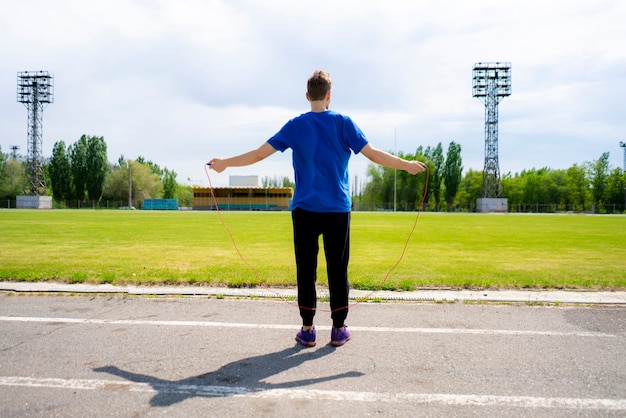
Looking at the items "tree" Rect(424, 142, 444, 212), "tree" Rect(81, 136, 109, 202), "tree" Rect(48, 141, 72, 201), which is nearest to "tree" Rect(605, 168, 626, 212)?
"tree" Rect(424, 142, 444, 212)

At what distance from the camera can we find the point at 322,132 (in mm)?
3811

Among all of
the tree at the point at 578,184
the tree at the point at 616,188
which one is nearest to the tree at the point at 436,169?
the tree at the point at 578,184

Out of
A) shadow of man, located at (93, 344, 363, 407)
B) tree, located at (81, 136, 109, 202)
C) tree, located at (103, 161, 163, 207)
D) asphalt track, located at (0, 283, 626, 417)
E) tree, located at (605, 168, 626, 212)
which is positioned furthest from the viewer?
tree, located at (103, 161, 163, 207)

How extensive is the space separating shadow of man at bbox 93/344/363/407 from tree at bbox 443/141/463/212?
94521 mm

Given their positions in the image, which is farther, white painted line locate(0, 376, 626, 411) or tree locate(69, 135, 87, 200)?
tree locate(69, 135, 87, 200)

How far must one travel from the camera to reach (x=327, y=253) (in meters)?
3.95

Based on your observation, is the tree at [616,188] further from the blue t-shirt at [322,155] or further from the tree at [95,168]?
the tree at [95,168]

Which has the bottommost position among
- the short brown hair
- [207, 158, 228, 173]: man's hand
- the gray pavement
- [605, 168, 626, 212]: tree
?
the gray pavement

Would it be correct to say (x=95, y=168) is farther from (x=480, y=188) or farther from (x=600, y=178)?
(x=600, y=178)

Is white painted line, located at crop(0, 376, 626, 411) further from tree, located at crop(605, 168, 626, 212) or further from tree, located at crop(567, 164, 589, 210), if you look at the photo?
tree, located at crop(567, 164, 589, 210)

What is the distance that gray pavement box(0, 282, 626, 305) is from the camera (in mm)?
5531

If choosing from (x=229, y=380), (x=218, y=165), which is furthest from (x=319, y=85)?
(x=229, y=380)

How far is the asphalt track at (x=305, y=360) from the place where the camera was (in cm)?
270

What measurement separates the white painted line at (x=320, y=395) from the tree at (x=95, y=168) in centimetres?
9800
